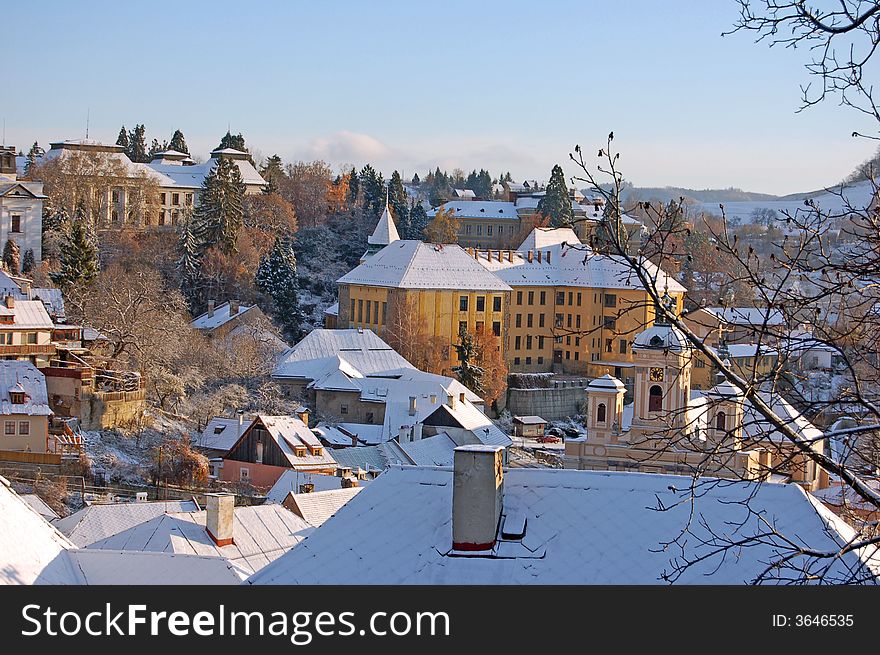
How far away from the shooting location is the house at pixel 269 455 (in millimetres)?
41938

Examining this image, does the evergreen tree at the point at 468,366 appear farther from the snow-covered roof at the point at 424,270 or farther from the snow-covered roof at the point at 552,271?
the snow-covered roof at the point at 552,271

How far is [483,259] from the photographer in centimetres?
7544

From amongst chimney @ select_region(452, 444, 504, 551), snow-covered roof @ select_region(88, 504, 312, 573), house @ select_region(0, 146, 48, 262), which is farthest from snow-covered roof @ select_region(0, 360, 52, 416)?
chimney @ select_region(452, 444, 504, 551)

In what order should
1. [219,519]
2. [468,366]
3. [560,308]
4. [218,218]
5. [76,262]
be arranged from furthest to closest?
[560,308] → [218,218] → [468,366] → [76,262] → [219,519]

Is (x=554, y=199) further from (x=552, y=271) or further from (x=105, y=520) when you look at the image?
(x=105, y=520)

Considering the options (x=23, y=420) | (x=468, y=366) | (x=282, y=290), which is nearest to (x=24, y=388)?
(x=23, y=420)

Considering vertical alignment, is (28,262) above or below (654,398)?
above

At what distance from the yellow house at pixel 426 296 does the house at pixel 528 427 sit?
5.02 m

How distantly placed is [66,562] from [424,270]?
53.6 meters

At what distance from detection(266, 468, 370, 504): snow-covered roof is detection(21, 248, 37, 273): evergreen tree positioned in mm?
23375

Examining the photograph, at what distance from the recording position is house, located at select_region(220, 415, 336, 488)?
1651 inches

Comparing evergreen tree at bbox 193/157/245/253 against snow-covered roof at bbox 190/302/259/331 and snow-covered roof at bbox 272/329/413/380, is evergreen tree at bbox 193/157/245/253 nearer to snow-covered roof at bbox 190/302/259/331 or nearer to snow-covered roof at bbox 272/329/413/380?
snow-covered roof at bbox 190/302/259/331

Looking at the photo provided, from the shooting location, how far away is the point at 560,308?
241 feet

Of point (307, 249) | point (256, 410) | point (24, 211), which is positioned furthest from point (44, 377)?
point (307, 249)
